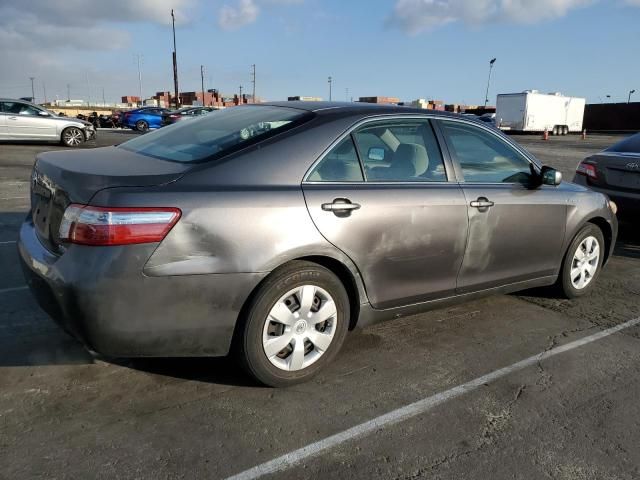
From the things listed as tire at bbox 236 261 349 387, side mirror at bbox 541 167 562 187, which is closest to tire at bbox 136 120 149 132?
side mirror at bbox 541 167 562 187

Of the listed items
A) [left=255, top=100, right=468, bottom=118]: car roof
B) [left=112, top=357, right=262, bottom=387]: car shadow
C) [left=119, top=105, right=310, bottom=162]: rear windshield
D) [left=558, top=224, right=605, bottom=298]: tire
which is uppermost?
[left=255, top=100, right=468, bottom=118]: car roof

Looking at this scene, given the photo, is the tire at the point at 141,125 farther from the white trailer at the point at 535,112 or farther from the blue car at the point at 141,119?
the white trailer at the point at 535,112

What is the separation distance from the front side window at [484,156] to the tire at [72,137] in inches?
642

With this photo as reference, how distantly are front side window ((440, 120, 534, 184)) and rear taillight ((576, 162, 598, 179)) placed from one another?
317 cm

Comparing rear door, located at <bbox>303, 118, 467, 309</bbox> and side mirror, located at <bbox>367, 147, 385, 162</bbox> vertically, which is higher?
side mirror, located at <bbox>367, 147, 385, 162</bbox>

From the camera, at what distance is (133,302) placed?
2.61m

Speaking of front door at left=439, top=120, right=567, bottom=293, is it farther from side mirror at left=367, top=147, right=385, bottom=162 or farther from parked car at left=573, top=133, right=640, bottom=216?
parked car at left=573, top=133, right=640, bottom=216

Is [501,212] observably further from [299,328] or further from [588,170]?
[588,170]

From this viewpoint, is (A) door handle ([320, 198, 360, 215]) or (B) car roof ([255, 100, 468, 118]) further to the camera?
(B) car roof ([255, 100, 468, 118])

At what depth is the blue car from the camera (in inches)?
1251

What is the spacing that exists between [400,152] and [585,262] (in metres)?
2.27

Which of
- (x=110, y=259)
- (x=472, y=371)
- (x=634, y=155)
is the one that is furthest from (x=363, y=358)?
(x=634, y=155)

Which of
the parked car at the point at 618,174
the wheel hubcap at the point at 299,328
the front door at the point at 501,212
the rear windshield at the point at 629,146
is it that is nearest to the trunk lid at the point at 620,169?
the parked car at the point at 618,174

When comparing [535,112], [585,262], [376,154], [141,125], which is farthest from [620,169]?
[535,112]
